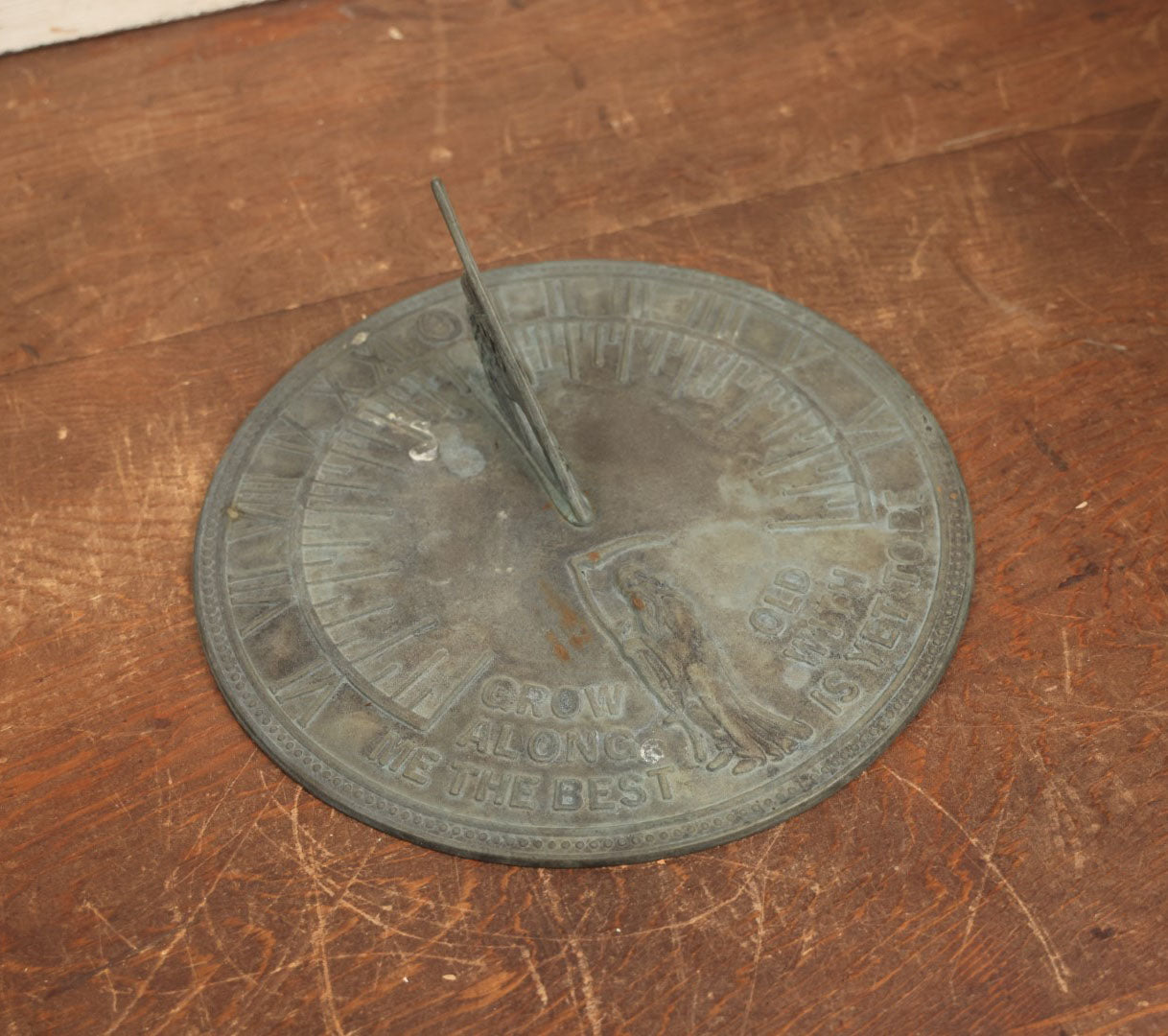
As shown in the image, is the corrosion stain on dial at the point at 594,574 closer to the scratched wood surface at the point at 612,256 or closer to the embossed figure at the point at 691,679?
the embossed figure at the point at 691,679

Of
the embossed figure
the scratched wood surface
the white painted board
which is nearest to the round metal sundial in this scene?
the embossed figure

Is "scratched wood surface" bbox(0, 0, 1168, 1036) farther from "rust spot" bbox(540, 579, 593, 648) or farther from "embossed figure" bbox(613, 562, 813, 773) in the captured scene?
"rust spot" bbox(540, 579, 593, 648)

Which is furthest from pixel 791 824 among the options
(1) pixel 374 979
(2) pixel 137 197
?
(2) pixel 137 197

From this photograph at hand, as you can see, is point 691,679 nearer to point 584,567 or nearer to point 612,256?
point 584,567

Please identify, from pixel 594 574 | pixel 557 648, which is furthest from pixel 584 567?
pixel 557 648

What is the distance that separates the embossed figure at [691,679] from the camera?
7.97 ft

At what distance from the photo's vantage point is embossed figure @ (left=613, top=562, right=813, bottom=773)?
2.43 meters

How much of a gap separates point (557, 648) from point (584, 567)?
20 centimetres

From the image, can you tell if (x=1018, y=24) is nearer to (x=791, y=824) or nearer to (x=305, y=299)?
(x=305, y=299)

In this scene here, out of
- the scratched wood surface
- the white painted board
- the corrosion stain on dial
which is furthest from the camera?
the white painted board

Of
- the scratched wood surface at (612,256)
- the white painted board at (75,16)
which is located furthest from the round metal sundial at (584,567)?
the white painted board at (75,16)

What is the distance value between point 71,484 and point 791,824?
184 cm

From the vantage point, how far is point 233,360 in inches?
125

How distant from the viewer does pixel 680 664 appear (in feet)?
8.27
